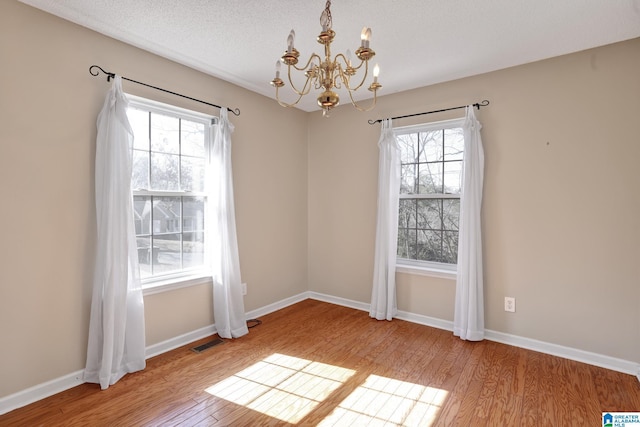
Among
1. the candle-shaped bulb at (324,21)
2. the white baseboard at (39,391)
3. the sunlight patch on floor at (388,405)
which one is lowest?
the sunlight patch on floor at (388,405)

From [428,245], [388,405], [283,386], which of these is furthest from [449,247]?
[283,386]

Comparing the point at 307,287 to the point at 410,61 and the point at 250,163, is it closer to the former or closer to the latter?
the point at 250,163

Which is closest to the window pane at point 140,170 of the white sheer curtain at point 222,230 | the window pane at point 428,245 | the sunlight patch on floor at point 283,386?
the white sheer curtain at point 222,230

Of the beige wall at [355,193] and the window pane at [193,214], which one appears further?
the window pane at [193,214]

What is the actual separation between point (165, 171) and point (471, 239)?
2.91 metres

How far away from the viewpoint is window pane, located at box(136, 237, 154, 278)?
2.81 m

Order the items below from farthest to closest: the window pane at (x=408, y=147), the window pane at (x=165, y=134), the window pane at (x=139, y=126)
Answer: the window pane at (x=408, y=147) < the window pane at (x=165, y=134) < the window pane at (x=139, y=126)

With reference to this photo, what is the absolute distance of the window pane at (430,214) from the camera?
356 centimetres

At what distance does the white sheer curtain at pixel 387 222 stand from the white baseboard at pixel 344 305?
0.25 metres

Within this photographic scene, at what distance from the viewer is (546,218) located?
9.44 feet

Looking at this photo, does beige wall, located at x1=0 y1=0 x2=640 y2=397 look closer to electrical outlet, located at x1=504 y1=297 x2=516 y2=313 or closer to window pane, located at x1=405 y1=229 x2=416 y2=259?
electrical outlet, located at x1=504 y1=297 x2=516 y2=313

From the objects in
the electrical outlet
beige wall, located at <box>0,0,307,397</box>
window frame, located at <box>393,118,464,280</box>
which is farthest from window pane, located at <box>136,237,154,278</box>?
the electrical outlet

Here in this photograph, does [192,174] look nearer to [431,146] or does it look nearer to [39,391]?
[39,391]

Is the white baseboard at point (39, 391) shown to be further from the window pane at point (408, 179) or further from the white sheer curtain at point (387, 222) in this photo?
the window pane at point (408, 179)
